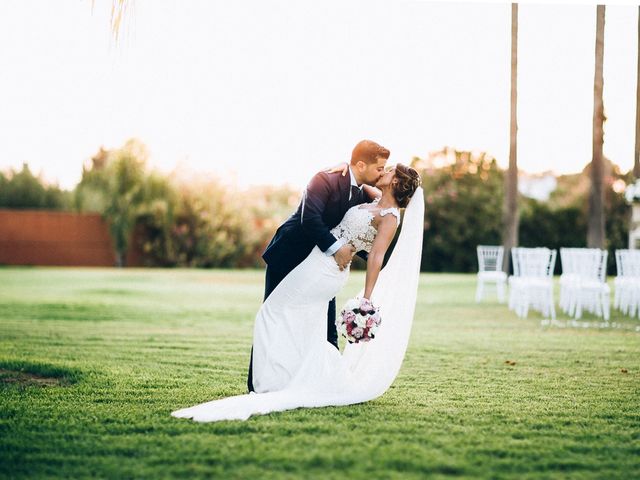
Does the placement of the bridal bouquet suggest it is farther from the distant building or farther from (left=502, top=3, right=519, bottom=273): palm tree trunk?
the distant building

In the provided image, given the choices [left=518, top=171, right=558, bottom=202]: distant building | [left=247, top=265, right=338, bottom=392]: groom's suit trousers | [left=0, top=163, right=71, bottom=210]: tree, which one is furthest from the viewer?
[left=518, top=171, right=558, bottom=202]: distant building

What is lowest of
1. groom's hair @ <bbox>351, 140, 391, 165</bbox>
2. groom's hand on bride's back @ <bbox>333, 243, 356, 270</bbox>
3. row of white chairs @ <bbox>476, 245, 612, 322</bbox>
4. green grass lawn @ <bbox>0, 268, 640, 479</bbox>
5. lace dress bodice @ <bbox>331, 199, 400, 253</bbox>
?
green grass lawn @ <bbox>0, 268, 640, 479</bbox>

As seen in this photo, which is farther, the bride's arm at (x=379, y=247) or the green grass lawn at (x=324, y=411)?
the bride's arm at (x=379, y=247)

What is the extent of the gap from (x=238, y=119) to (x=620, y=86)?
10.2m

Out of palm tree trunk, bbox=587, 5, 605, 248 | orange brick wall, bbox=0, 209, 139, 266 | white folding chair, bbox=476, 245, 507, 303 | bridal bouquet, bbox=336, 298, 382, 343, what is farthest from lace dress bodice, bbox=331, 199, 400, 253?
orange brick wall, bbox=0, 209, 139, 266

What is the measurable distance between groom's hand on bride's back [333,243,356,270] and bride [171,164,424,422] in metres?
0.03

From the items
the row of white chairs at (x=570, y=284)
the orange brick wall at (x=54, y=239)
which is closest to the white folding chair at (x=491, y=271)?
the row of white chairs at (x=570, y=284)

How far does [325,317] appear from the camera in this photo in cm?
425

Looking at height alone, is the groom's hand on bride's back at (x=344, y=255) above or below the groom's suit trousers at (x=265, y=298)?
above

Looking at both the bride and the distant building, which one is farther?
the distant building

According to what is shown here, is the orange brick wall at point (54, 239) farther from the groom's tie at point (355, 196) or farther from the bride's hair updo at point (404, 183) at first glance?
the bride's hair updo at point (404, 183)

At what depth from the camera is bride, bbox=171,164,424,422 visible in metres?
4.09

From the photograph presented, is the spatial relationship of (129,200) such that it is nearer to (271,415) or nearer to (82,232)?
(82,232)

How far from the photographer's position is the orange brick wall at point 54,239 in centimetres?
2125
